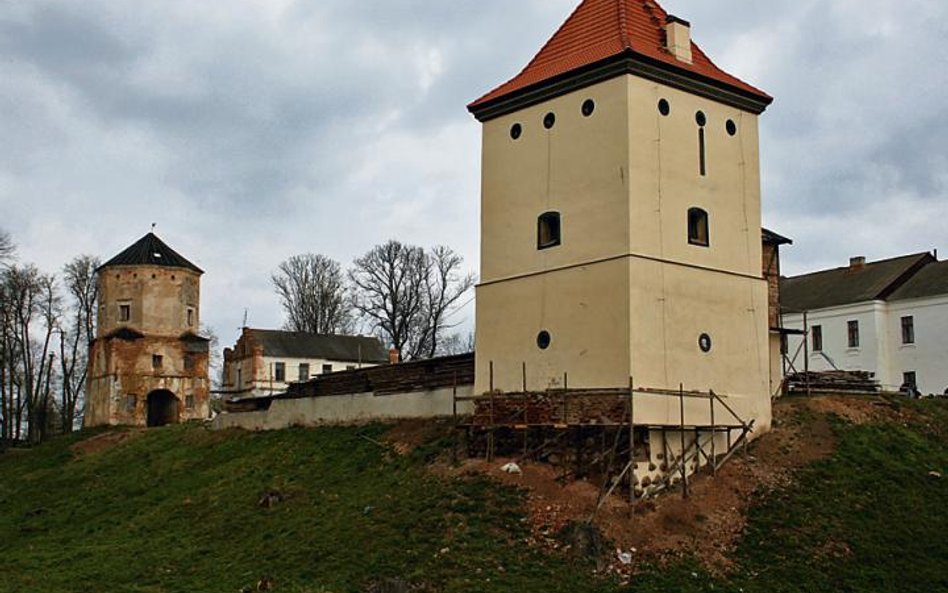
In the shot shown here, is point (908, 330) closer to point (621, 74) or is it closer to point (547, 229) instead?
point (547, 229)

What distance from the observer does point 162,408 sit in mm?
46594

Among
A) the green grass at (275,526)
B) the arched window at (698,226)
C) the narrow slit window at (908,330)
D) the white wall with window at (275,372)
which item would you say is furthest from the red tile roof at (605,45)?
the white wall with window at (275,372)

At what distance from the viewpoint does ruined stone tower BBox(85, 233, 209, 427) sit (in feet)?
147

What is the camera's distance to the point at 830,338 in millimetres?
45000

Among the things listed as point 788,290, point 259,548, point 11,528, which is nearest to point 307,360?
point 788,290

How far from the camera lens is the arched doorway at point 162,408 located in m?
46.0

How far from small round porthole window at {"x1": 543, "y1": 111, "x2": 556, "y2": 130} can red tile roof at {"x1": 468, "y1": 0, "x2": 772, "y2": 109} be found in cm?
78

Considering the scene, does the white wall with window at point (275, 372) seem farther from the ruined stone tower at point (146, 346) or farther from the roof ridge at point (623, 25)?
the roof ridge at point (623, 25)

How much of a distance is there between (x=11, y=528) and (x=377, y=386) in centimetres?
1021

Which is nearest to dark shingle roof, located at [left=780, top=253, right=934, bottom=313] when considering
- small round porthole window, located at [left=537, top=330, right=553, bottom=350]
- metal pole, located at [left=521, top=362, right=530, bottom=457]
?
small round porthole window, located at [left=537, top=330, right=553, bottom=350]

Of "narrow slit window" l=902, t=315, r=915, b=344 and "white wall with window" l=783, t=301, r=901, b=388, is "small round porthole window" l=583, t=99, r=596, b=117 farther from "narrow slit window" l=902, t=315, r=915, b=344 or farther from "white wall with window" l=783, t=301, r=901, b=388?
"narrow slit window" l=902, t=315, r=915, b=344

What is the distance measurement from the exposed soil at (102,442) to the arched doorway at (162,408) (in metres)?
5.52

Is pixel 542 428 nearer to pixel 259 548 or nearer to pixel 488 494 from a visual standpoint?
pixel 488 494

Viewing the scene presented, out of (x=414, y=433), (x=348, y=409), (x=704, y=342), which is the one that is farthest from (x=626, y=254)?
(x=348, y=409)
